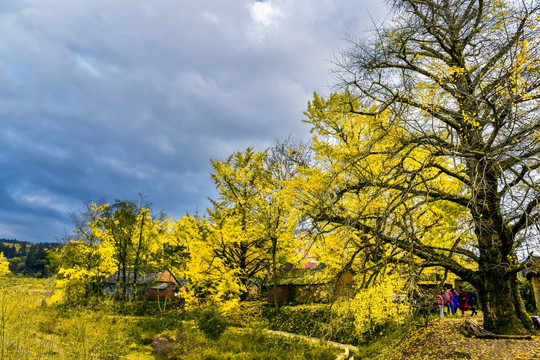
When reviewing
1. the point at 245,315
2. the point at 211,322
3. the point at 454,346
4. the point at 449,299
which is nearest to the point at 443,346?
the point at 454,346

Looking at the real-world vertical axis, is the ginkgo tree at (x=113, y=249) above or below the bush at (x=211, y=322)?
above

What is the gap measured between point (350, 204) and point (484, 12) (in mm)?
5401

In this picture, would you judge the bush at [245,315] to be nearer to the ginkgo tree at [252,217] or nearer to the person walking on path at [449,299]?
the ginkgo tree at [252,217]

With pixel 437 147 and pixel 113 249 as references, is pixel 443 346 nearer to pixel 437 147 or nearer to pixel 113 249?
pixel 437 147

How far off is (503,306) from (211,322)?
33.8ft

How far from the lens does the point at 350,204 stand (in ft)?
29.7

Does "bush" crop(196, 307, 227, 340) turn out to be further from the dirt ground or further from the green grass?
the dirt ground

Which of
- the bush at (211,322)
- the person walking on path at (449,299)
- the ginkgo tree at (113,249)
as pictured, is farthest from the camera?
the ginkgo tree at (113,249)

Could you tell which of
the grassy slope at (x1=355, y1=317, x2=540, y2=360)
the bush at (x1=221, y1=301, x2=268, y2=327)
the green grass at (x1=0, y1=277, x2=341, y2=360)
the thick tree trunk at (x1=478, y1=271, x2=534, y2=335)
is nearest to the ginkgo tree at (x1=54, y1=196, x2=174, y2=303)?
the green grass at (x1=0, y1=277, x2=341, y2=360)

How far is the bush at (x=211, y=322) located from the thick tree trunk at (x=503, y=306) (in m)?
9.62

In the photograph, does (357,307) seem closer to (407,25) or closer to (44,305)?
(407,25)

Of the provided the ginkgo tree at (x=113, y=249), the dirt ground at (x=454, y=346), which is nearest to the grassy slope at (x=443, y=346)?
the dirt ground at (x=454, y=346)

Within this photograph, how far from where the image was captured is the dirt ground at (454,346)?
259 inches

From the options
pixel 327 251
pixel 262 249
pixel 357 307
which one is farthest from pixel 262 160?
pixel 357 307
